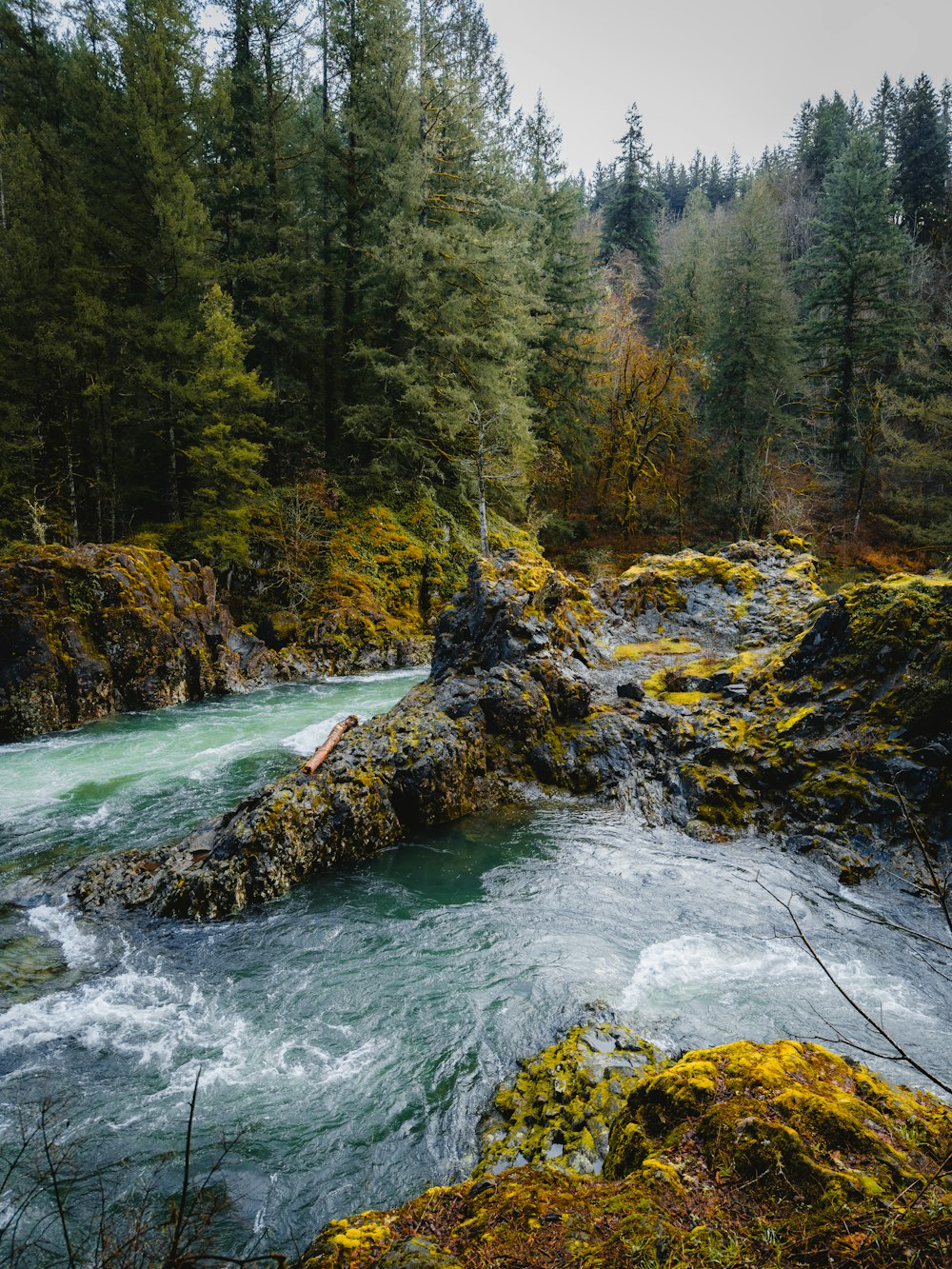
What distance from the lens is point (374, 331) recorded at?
2414 cm

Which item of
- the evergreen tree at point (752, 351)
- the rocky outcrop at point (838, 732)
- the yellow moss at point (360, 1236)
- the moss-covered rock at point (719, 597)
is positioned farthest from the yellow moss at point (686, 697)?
the evergreen tree at point (752, 351)

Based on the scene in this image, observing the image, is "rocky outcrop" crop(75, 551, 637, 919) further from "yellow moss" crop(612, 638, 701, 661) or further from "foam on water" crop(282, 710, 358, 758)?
"foam on water" crop(282, 710, 358, 758)

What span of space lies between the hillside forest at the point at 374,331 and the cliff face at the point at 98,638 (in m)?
2.51

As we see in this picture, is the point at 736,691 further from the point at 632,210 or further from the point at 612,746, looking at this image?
the point at 632,210

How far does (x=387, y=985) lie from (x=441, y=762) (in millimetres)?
3965

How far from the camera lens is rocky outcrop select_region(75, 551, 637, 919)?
7941 millimetres

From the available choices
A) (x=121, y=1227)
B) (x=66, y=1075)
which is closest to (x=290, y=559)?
(x=66, y=1075)

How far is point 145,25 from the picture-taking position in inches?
737

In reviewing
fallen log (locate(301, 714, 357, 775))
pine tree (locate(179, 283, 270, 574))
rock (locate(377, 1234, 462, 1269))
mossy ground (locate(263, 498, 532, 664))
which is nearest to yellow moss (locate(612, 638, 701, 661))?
fallen log (locate(301, 714, 357, 775))

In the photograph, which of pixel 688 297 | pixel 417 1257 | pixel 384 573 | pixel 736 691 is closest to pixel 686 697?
pixel 736 691

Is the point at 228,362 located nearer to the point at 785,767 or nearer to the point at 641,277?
the point at 785,767

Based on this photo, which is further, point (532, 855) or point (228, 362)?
point (228, 362)

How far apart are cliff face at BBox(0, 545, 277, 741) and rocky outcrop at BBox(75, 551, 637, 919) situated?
6783 mm

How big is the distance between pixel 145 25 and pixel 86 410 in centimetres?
1101
